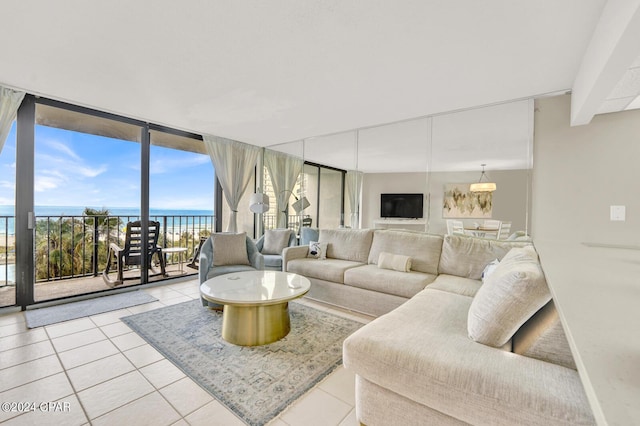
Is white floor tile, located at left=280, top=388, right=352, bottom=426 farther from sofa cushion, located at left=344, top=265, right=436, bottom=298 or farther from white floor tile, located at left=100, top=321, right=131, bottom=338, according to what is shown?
white floor tile, located at left=100, top=321, right=131, bottom=338

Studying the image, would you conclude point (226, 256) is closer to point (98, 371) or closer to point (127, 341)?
point (127, 341)

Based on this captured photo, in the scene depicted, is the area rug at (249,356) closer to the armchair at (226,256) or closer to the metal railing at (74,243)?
the armchair at (226,256)

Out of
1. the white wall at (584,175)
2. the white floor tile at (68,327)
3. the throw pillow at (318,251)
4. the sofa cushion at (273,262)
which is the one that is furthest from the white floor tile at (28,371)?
the white wall at (584,175)

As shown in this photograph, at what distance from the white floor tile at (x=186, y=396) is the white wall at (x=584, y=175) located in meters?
3.31

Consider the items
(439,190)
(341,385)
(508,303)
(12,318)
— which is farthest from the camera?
(439,190)

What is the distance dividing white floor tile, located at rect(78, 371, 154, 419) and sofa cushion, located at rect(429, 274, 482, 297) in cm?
239

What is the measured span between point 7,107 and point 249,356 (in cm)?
361

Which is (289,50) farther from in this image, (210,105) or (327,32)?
(210,105)

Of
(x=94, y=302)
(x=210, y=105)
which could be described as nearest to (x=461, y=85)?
(x=210, y=105)

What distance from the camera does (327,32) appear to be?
6.15 feet

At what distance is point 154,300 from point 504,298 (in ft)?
12.2

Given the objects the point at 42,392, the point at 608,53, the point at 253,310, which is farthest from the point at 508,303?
the point at 42,392

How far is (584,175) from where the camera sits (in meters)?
2.55

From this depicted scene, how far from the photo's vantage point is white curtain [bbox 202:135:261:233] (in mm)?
4699
